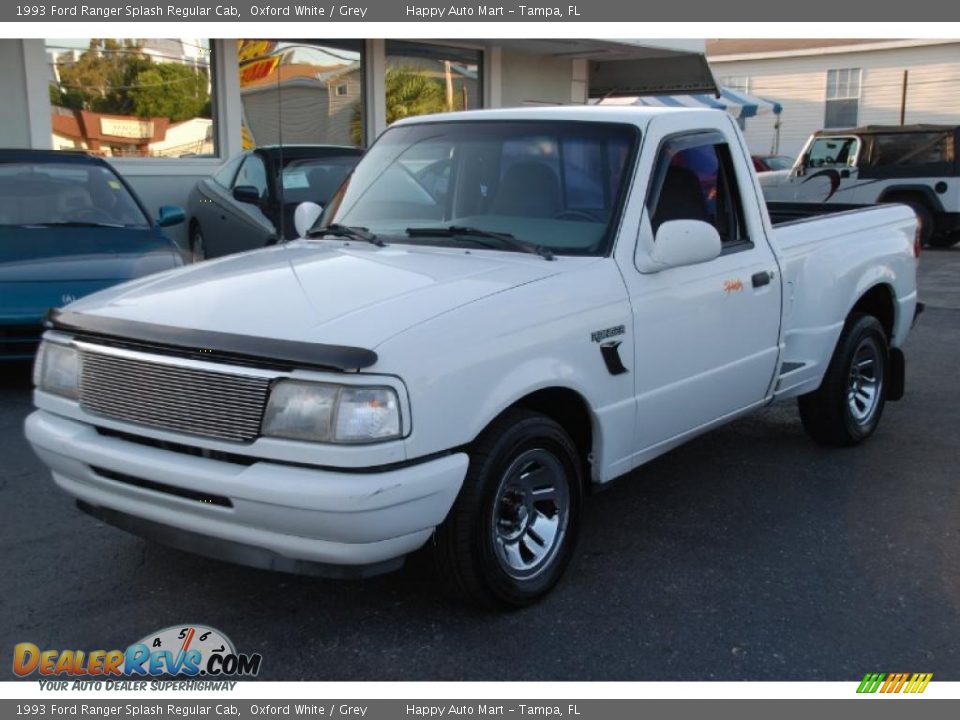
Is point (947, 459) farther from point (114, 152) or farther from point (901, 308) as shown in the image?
point (114, 152)

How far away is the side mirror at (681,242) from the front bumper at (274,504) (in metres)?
1.33

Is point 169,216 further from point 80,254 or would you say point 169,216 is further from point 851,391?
point 851,391

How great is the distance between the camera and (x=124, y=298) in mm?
3760

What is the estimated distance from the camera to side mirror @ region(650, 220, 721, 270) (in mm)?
4023

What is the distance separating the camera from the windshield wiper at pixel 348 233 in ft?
14.6

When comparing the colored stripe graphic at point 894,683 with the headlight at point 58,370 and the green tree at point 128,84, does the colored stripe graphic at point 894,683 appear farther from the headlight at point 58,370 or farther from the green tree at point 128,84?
the green tree at point 128,84

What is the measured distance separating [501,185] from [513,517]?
1.55 m

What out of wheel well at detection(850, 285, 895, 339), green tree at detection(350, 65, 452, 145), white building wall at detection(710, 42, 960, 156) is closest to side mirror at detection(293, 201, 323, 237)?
wheel well at detection(850, 285, 895, 339)

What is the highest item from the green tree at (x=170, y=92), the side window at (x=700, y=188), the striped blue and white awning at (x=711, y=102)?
the striped blue and white awning at (x=711, y=102)

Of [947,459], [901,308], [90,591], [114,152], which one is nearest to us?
[90,591]

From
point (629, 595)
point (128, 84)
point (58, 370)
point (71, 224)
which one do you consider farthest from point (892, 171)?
point (58, 370)

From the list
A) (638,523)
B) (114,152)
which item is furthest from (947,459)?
(114,152)

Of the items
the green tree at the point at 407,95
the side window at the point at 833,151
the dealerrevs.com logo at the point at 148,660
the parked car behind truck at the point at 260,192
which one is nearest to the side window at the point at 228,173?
the parked car behind truck at the point at 260,192
